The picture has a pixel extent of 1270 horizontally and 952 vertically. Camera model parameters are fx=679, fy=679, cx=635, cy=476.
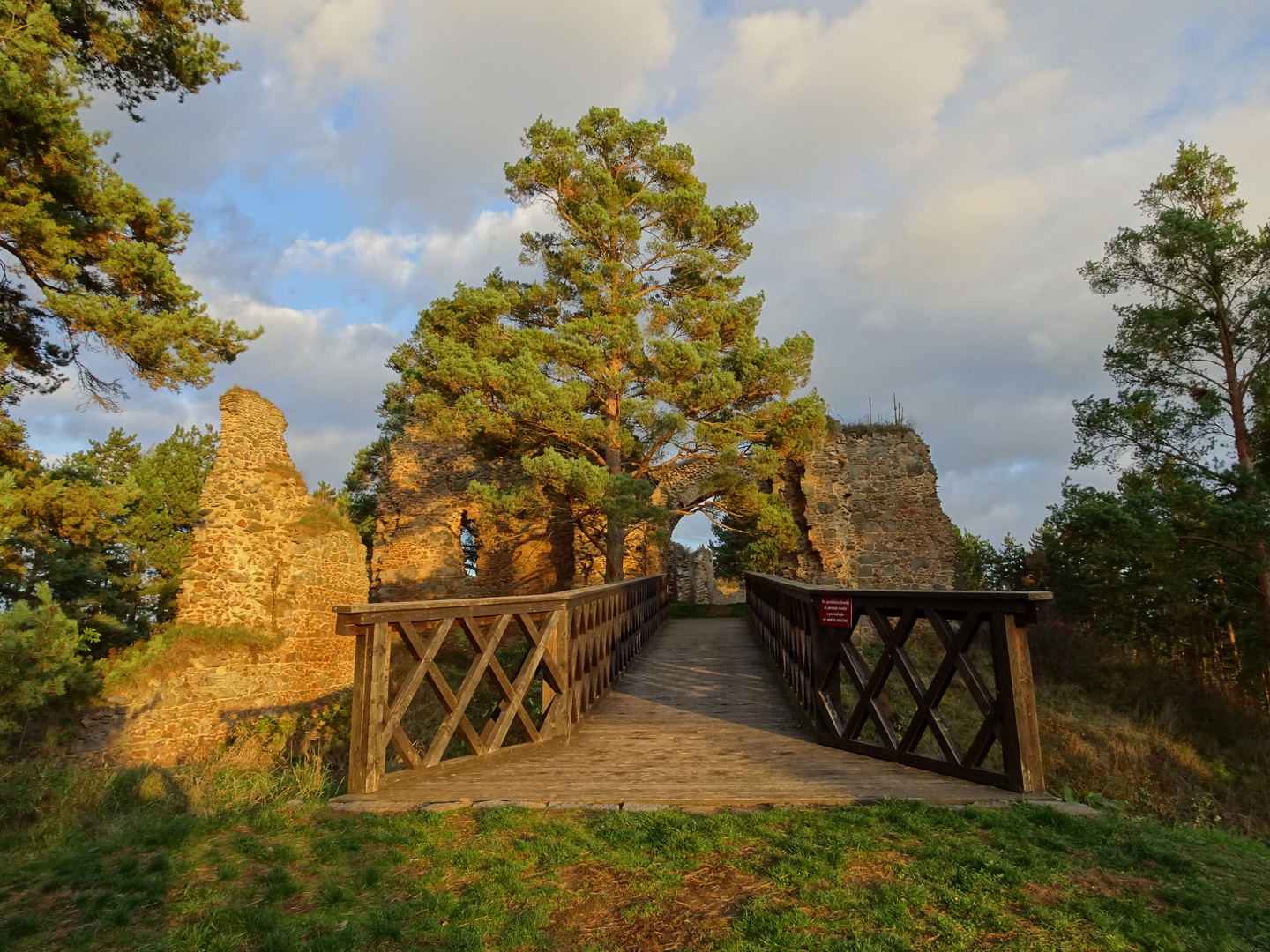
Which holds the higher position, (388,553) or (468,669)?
(388,553)

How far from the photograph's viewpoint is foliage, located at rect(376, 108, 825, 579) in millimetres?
12961

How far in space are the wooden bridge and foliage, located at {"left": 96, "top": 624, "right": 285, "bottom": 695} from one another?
14.9 ft

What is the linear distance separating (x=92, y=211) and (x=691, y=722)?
9.29 meters

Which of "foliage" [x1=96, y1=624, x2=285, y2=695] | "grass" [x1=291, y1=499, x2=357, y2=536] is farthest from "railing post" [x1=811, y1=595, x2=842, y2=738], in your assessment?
"grass" [x1=291, y1=499, x2=357, y2=536]

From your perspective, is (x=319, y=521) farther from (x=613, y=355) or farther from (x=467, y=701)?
(x=467, y=701)

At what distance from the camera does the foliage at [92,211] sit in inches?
281

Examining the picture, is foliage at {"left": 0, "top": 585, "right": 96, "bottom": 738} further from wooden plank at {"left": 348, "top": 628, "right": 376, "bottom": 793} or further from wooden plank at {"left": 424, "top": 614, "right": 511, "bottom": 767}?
wooden plank at {"left": 424, "top": 614, "right": 511, "bottom": 767}

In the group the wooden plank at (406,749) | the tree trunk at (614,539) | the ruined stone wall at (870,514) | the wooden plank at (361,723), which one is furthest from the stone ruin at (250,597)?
the ruined stone wall at (870,514)

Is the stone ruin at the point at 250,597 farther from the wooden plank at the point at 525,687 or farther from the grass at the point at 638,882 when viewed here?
the wooden plank at the point at 525,687

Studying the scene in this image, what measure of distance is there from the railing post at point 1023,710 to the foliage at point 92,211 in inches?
360

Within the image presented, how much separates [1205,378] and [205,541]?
1744 cm

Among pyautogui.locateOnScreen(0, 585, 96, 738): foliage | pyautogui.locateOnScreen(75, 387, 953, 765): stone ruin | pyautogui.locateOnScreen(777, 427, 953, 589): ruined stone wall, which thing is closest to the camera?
pyautogui.locateOnScreen(0, 585, 96, 738): foliage

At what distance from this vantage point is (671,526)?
14453 millimetres

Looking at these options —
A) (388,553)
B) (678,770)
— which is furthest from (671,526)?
(678,770)
